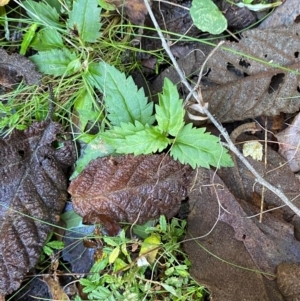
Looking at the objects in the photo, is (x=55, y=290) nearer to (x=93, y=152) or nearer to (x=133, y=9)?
(x=93, y=152)

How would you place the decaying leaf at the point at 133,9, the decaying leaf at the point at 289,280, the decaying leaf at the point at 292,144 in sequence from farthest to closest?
the decaying leaf at the point at 133,9
the decaying leaf at the point at 292,144
the decaying leaf at the point at 289,280

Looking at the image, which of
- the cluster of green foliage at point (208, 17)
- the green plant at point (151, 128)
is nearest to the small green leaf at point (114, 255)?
the green plant at point (151, 128)

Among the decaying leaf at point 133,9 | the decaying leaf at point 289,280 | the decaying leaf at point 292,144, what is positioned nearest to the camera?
the decaying leaf at point 289,280

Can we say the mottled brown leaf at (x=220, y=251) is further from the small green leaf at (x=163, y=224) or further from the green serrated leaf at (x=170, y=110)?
the green serrated leaf at (x=170, y=110)

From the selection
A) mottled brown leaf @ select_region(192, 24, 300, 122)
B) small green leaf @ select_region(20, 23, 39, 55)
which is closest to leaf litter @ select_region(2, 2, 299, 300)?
mottled brown leaf @ select_region(192, 24, 300, 122)

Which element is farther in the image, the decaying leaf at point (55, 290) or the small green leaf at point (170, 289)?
the decaying leaf at point (55, 290)

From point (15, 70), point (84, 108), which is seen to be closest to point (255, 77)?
point (84, 108)

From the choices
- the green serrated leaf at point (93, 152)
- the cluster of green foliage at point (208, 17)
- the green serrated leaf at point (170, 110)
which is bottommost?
the green serrated leaf at point (93, 152)
